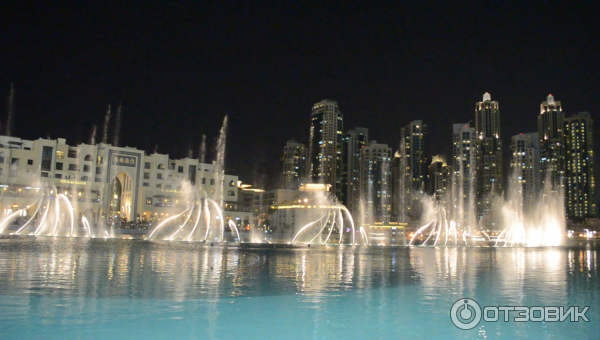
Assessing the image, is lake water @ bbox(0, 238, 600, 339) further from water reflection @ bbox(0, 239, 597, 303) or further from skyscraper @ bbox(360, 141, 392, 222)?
skyscraper @ bbox(360, 141, 392, 222)

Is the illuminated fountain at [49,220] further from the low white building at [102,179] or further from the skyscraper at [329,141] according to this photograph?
the skyscraper at [329,141]

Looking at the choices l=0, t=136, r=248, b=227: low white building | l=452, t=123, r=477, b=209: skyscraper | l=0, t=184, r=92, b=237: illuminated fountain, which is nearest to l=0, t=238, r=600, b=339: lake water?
l=0, t=184, r=92, b=237: illuminated fountain

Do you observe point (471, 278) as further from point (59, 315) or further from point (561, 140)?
point (561, 140)

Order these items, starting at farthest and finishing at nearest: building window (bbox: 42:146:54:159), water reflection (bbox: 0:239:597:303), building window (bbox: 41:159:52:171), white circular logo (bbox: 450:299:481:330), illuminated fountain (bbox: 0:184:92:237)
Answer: building window (bbox: 42:146:54:159) < building window (bbox: 41:159:52:171) < illuminated fountain (bbox: 0:184:92:237) < water reflection (bbox: 0:239:597:303) < white circular logo (bbox: 450:299:481:330)

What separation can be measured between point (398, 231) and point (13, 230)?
89634 millimetres

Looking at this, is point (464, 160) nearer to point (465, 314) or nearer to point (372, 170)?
point (372, 170)

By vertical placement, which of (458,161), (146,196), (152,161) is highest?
(458,161)

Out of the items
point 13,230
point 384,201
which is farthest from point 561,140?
point 13,230

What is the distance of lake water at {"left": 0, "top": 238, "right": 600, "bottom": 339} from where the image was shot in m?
11.6

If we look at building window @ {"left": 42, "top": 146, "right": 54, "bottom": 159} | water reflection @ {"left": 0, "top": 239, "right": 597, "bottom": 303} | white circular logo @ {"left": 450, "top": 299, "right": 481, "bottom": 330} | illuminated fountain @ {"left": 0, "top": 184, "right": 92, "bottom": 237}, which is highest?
building window @ {"left": 42, "top": 146, "right": 54, "bottom": 159}

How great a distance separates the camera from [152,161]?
89.9 m

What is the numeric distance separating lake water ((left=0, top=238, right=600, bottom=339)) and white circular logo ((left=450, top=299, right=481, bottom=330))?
24 cm

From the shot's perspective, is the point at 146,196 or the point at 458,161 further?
the point at 458,161

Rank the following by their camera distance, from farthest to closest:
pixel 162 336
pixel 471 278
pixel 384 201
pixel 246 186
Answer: pixel 384 201 < pixel 246 186 < pixel 471 278 < pixel 162 336
